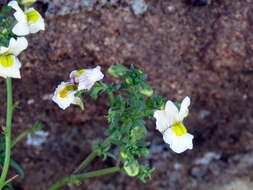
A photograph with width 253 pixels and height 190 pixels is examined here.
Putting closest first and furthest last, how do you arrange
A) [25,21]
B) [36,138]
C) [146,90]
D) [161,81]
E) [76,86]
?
1. [146,90]
2. [25,21]
3. [76,86]
4. [161,81]
5. [36,138]

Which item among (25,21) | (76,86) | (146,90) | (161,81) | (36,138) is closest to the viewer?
(146,90)

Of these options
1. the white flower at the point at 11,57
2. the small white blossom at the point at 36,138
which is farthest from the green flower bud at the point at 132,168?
the small white blossom at the point at 36,138

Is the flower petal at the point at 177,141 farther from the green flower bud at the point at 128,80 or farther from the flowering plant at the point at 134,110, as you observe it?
the green flower bud at the point at 128,80

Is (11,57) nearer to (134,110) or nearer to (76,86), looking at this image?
(76,86)

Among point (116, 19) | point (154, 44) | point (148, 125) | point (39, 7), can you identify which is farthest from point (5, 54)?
point (148, 125)

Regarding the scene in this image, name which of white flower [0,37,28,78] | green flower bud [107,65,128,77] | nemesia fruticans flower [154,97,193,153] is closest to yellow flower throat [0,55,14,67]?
white flower [0,37,28,78]

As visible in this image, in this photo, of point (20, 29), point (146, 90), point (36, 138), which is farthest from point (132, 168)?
point (36, 138)

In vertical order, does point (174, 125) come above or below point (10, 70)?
below
